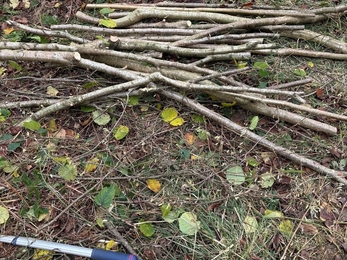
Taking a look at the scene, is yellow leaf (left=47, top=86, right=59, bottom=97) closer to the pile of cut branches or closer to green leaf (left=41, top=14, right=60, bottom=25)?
the pile of cut branches

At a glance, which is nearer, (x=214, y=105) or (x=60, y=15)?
(x=214, y=105)

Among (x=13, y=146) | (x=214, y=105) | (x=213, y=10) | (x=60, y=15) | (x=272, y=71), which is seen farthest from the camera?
(x=60, y=15)

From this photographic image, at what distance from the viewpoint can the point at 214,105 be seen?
8.08ft

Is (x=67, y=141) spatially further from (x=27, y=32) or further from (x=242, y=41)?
(x=242, y=41)

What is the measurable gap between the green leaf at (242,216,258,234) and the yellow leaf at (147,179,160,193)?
55cm

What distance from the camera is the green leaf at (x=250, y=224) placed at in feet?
6.57

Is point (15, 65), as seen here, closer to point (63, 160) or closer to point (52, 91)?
point (52, 91)

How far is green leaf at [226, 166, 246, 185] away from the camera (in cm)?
215

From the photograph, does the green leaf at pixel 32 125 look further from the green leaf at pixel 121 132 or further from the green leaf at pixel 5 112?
the green leaf at pixel 121 132

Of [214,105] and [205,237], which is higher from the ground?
[214,105]

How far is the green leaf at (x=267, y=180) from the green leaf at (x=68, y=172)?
3.83 ft

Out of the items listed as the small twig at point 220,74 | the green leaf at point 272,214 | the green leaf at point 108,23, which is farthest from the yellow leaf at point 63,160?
the green leaf at point 272,214

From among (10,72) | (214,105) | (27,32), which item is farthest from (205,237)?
(27,32)

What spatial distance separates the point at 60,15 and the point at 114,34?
74 centimetres
